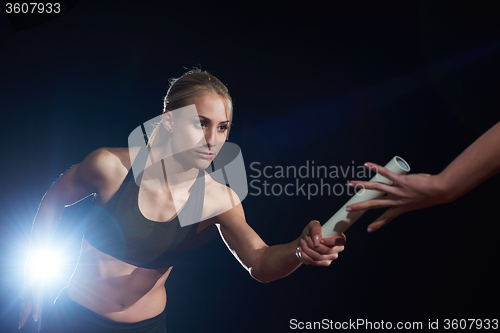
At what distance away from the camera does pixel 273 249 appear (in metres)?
1.14

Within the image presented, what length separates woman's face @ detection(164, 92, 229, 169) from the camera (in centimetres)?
127

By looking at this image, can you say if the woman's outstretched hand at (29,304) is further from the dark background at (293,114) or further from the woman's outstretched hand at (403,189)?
the woman's outstretched hand at (403,189)

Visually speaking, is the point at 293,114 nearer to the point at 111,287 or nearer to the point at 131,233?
the point at 131,233

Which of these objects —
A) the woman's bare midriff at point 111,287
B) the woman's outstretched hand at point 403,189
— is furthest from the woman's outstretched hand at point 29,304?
the woman's outstretched hand at point 403,189

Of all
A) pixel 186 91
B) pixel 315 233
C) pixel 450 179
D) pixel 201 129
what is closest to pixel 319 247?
pixel 315 233

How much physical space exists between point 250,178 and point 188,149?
0.84 meters

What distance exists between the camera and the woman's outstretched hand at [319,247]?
3.09 feet

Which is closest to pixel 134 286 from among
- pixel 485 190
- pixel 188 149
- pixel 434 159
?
pixel 188 149

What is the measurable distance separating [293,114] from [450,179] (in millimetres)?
1312

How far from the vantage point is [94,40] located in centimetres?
206

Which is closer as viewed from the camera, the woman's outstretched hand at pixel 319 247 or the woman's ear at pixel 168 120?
the woman's outstretched hand at pixel 319 247

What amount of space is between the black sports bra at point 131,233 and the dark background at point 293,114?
2.86ft

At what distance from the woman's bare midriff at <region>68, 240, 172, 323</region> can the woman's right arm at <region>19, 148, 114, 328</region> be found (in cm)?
14

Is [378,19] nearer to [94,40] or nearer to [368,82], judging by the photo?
[368,82]
